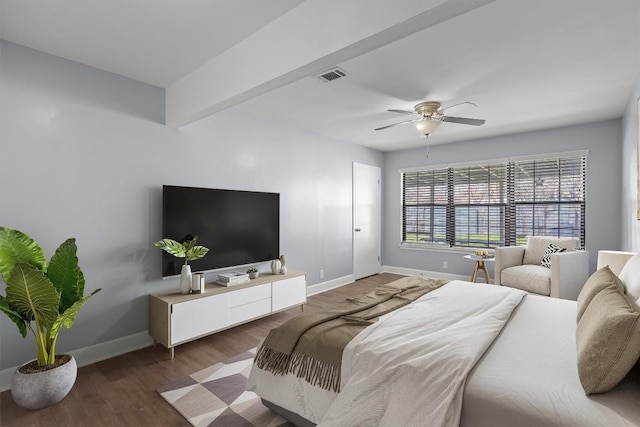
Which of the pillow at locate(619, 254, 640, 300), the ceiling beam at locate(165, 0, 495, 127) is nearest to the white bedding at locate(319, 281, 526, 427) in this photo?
the pillow at locate(619, 254, 640, 300)

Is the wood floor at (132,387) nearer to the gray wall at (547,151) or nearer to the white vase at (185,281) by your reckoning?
the white vase at (185,281)

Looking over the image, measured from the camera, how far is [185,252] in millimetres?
3035

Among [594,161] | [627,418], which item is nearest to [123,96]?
[627,418]

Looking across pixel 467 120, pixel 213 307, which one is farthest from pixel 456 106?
pixel 213 307

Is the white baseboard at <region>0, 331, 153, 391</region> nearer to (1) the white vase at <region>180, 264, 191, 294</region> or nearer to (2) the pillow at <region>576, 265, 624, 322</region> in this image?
(1) the white vase at <region>180, 264, 191, 294</region>

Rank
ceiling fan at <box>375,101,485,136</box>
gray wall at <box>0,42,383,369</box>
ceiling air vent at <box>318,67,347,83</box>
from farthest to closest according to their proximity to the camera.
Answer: ceiling fan at <box>375,101,485,136</box> → ceiling air vent at <box>318,67,347,83</box> → gray wall at <box>0,42,383,369</box>

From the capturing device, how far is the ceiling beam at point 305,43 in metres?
1.54

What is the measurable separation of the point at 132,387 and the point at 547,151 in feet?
18.7

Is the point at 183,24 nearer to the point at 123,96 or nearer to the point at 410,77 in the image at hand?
the point at 123,96

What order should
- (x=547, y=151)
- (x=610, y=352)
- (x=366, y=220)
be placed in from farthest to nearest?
(x=366, y=220)
(x=547, y=151)
(x=610, y=352)

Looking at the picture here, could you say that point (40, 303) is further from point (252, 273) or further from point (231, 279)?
point (252, 273)

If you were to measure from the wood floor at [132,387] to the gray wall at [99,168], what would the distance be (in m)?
0.35

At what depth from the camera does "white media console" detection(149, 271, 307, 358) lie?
2812 millimetres

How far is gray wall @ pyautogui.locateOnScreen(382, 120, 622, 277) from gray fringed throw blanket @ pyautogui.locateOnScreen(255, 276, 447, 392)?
382cm
